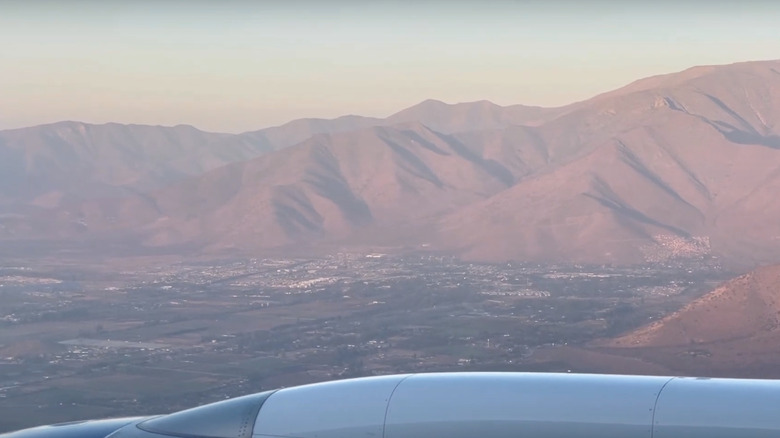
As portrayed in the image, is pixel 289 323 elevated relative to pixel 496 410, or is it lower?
lower

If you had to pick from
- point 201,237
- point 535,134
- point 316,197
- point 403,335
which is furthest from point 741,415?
point 535,134

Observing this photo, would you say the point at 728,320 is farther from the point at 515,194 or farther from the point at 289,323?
the point at 515,194

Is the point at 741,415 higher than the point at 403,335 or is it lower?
higher

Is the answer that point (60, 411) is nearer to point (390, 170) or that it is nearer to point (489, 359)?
point (489, 359)

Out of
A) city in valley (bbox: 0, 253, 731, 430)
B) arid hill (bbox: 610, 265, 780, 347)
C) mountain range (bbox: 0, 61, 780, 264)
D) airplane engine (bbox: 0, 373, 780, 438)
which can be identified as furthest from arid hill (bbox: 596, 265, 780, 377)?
mountain range (bbox: 0, 61, 780, 264)

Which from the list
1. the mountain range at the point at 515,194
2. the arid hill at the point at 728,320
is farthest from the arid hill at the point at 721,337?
the mountain range at the point at 515,194

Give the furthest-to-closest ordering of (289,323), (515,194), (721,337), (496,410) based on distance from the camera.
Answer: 1. (515,194)
2. (289,323)
3. (721,337)
4. (496,410)

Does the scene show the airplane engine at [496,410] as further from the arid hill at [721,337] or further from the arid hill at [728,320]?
the arid hill at [728,320]

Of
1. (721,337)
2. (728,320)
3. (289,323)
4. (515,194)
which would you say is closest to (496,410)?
(721,337)
